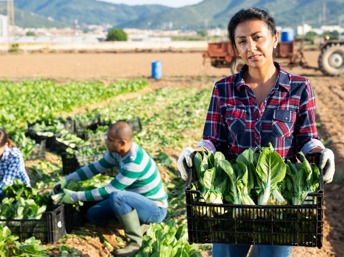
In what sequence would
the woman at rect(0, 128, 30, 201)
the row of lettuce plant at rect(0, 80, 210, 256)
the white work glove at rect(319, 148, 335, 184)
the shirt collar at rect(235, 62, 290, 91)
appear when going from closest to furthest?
1. the white work glove at rect(319, 148, 335, 184)
2. the shirt collar at rect(235, 62, 290, 91)
3. the row of lettuce plant at rect(0, 80, 210, 256)
4. the woman at rect(0, 128, 30, 201)

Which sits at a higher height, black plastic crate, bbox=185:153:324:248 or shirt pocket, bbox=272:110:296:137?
shirt pocket, bbox=272:110:296:137

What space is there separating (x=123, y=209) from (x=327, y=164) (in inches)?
116

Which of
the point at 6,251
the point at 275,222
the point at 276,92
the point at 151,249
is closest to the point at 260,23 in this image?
the point at 276,92

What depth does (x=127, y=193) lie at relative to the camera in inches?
233

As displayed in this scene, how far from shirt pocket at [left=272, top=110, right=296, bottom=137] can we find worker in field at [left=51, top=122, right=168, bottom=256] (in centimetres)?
252

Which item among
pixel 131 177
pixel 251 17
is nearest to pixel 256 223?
pixel 251 17

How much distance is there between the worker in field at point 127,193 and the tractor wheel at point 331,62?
20848 mm

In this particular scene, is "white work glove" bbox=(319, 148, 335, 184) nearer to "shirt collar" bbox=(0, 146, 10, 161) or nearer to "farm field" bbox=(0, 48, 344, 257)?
"farm field" bbox=(0, 48, 344, 257)

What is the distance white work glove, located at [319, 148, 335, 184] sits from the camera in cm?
324

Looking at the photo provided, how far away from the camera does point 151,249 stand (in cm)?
538

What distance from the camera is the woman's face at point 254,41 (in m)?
3.41

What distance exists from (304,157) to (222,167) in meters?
0.42

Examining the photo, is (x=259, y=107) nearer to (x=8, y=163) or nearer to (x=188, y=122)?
(x=8, y=163)

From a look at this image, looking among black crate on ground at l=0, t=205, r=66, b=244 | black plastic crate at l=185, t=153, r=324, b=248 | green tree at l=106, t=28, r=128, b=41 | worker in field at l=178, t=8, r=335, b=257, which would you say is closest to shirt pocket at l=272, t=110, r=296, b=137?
worker in field at l=178, t=8, r=335, b=257
